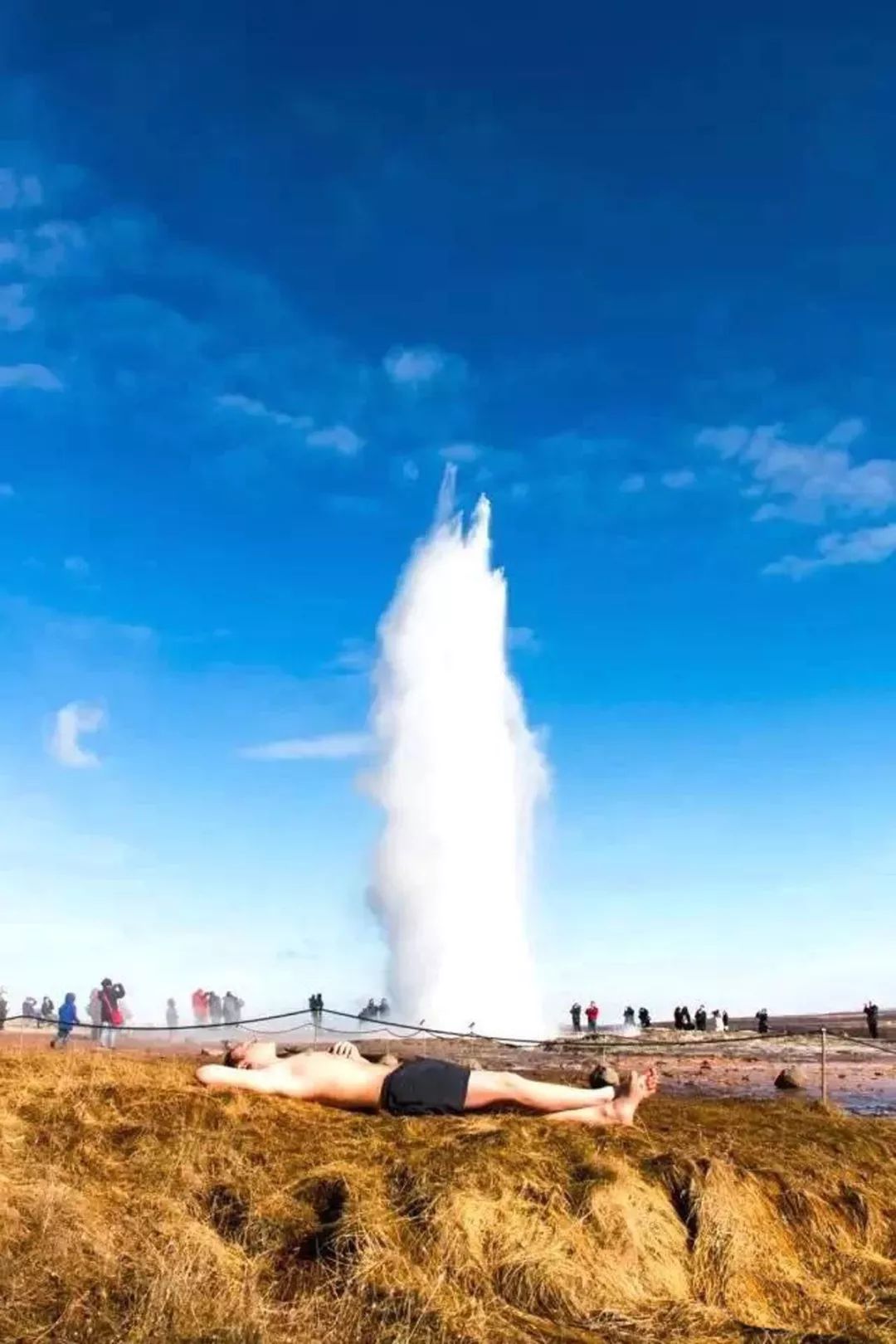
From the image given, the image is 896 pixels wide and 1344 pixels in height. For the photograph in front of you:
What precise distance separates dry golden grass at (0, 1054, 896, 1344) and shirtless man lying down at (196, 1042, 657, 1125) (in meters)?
0.49

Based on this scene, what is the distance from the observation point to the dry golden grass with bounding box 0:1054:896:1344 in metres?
5.61

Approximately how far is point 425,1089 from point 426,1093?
34 mm

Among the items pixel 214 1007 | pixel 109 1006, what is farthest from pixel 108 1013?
pixel 214 1007

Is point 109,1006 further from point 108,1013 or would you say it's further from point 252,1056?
point 252,1056

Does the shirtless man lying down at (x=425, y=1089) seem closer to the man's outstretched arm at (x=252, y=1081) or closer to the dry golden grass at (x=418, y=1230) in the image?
the man's outstretched arm at (x=252, y=1081)

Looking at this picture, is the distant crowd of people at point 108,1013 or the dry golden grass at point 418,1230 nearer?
the dry golden grass at point 418,1230

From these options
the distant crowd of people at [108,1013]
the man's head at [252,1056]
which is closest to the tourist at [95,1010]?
the distant crowd of people at [108,1013]

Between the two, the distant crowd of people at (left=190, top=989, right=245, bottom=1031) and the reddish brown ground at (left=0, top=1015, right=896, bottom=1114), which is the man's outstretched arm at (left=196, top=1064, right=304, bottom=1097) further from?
the distant crowd of people at (left=190, top=989, right=245, bottom=1031)

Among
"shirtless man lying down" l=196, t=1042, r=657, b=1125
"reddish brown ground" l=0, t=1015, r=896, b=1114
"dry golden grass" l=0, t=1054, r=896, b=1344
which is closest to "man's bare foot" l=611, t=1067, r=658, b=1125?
"shirtless man lying down" l=196, t=1042, r=657, b=1125

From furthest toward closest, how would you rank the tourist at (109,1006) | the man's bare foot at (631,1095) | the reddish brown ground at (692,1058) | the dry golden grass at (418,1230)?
1. the tourist at (109,1006)
2. the reddish brown ground at (692,1058)
3. the man's bare foot at (631,1095)
4. the dry golden grass at (418,1230)

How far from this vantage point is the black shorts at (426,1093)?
1031 cm

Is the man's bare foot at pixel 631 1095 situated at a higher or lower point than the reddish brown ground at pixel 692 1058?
higher

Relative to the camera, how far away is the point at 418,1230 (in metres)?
6.63

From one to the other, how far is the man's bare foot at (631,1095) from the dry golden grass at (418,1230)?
1.10ft
